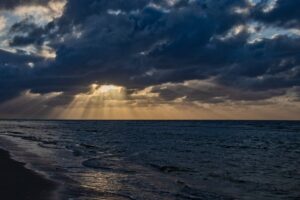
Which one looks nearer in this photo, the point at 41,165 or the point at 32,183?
the point at 32,183

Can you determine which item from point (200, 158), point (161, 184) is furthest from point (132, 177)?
point (200, 158)

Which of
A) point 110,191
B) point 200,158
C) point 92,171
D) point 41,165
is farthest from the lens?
point 200,158

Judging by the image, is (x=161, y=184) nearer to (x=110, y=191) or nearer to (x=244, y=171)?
(x=110, y=191)

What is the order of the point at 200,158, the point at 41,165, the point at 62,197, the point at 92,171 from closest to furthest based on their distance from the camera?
the point at 62,197
the point at 92,171
the point at 41,165
the point at 200,158

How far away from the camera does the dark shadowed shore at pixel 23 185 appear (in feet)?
52.0

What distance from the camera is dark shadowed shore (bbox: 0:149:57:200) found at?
15.9 meters

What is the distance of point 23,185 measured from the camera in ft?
59.9

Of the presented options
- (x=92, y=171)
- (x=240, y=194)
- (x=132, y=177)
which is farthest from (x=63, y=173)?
(x=240, y=194)

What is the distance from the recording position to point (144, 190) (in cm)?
1883

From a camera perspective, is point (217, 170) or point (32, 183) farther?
point (217, 170)

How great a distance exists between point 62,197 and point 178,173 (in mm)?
11160

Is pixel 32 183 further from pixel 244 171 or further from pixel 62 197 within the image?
pixel 244 171

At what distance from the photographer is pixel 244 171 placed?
27.6 meters

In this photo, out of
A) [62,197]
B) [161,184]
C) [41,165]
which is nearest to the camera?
[62,197]
